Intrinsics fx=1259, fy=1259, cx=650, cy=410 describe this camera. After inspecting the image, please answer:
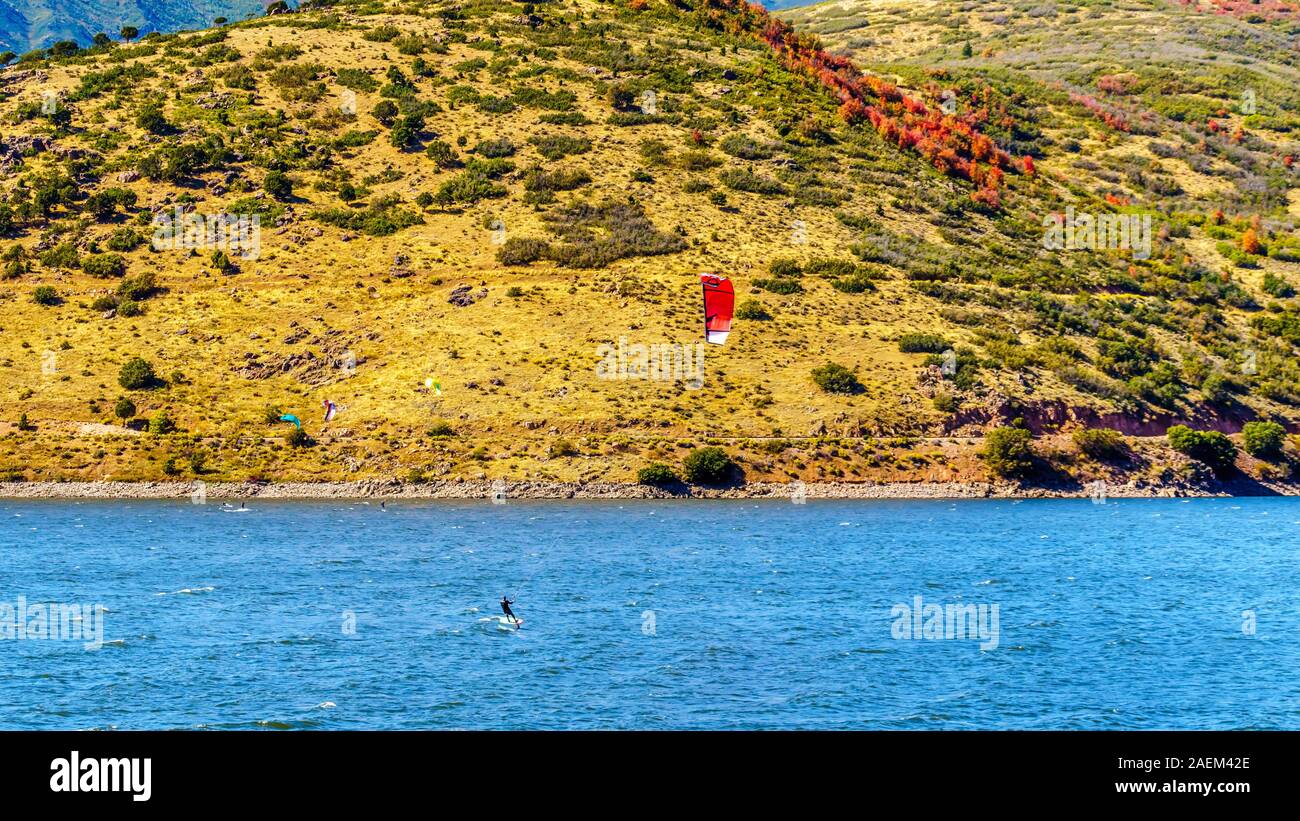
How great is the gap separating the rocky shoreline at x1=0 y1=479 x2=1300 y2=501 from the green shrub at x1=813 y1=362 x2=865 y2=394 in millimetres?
10600

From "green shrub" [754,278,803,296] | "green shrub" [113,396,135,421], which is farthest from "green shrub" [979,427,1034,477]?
"green shrub" [113,396,135,421]

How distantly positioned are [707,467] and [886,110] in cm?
8646

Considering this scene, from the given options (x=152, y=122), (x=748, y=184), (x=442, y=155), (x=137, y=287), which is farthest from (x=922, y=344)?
(x=152, y=122)

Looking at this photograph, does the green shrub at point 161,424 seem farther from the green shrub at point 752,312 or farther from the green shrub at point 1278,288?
the green shrub at point 1278,288

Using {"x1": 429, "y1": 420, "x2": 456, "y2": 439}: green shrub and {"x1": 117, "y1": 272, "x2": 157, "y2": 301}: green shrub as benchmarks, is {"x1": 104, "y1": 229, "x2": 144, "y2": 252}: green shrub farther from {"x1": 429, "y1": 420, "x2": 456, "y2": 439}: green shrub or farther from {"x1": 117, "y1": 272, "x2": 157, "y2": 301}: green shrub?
{"x1": 429, "y1": 420, "x2": 456, "y2": 439}: green shrub

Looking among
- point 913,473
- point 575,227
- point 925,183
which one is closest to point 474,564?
point 913,473

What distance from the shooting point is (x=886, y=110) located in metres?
162

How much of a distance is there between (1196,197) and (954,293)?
61.3 meters

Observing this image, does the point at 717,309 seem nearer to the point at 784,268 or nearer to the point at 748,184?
the point at 784,268

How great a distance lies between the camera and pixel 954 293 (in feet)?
394

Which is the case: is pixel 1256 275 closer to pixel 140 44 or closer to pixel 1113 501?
pixel 1113 501

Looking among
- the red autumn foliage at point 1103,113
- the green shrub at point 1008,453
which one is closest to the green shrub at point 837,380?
the green shrub at point 1008,453

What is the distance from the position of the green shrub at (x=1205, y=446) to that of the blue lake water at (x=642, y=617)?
49.0 feet

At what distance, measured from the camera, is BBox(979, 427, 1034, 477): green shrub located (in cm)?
9531
